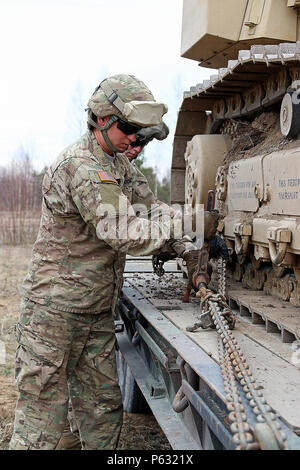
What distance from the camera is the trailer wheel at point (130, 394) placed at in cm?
494

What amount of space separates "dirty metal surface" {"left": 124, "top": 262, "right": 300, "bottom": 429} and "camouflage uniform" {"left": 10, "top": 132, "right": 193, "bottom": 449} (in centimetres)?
50

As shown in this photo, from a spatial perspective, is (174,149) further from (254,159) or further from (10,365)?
(10,365)

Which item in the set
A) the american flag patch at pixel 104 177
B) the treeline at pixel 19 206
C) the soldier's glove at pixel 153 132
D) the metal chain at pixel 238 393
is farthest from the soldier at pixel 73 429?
the treeline at pixel 19 206

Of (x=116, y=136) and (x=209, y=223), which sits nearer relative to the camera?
(x=116, y=136)

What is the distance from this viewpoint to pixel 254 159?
4227mm

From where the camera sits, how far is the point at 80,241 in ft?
11.2

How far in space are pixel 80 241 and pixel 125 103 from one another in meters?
0.81

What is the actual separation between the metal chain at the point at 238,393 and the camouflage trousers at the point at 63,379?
81 centimetres

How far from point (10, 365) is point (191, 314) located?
371 cm

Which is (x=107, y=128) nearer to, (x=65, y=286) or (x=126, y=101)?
(x=126, y=101)

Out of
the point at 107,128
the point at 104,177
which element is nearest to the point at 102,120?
the point at 107,128

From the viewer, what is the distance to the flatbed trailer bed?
2.35 metres

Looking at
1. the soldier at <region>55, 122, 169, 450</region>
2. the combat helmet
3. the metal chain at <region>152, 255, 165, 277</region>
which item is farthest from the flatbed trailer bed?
the combat helmet
